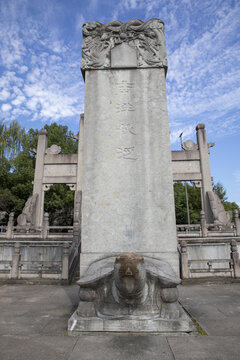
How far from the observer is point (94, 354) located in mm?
1998

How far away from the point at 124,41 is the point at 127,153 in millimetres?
2071

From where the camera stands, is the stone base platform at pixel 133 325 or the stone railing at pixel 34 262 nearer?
the stone base platform at pixel 133 325

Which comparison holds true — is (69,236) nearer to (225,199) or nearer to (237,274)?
(237,274)

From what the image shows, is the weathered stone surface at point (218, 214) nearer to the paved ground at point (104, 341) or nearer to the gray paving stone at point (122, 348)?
the paved ground at point (104, 341)

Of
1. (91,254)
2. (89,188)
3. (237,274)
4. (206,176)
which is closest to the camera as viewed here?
(91,254)

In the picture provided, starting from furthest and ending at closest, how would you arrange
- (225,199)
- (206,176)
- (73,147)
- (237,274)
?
(225,199), (73,147), (206,176), (237,274)

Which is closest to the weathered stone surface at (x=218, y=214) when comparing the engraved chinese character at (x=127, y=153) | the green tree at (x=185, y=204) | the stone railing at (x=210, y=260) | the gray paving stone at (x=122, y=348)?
the stone railing at (x=210, y=260)

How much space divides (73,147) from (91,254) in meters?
21.9

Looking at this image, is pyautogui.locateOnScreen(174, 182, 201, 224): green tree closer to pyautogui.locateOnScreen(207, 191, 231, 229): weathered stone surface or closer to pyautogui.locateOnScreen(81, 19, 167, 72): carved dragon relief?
pyautogui.locateOnScreen(207, 191, 231, 229): weathered stone surface

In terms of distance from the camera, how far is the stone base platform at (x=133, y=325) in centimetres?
245

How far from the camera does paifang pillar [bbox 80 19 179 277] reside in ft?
10.9

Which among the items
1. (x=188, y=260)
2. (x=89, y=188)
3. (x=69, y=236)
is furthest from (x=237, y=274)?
(x=69, y=236)

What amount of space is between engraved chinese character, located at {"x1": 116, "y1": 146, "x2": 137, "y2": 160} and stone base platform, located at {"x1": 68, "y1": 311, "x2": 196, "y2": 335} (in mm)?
2166

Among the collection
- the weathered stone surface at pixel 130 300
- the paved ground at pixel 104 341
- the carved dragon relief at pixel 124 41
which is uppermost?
the carved dragon relief at pixel 124 41
